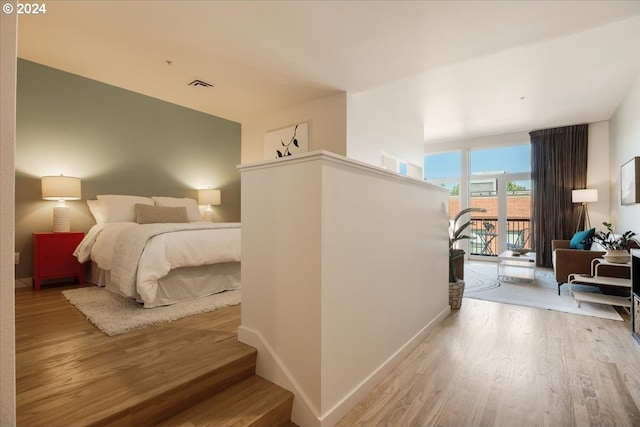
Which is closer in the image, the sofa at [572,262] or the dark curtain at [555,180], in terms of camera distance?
the sofa at [572,262]

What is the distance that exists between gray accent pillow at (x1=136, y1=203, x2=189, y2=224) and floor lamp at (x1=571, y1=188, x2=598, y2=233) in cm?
636

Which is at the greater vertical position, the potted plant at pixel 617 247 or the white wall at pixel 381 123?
the white wall at pixel 381 123

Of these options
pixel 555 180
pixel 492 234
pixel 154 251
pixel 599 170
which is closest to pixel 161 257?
pixel 154 251

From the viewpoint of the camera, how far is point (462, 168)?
689cm

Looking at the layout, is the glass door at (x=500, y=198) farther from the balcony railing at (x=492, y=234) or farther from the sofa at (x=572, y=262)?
the sofa at (x=572, y=262)

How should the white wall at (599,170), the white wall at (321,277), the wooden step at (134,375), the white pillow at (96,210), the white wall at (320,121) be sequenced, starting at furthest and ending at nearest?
the white wall at (599,170), the white wall at (320,121), the white pillow at (96,210), the white wall at (321,277), the wooden step at (134,375)

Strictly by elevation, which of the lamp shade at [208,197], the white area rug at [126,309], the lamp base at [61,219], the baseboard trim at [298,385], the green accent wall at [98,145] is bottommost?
the baseboard trim at [298,385]

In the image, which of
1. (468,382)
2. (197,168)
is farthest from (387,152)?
(468,382)

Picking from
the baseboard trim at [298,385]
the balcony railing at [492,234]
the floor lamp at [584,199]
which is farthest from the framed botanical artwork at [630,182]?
the baseboard trim at [298,385]

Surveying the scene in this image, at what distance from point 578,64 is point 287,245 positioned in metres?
4.06

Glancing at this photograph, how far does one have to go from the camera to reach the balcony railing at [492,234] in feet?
21.1

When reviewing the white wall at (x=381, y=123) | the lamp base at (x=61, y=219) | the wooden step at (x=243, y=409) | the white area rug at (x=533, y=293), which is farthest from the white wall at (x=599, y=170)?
the lamp base at (x=61, y=219)

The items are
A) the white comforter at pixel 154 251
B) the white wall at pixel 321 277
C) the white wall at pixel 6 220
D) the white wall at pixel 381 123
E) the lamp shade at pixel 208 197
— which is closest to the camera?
the white wall at pixel 6 220

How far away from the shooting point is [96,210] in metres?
3.51
